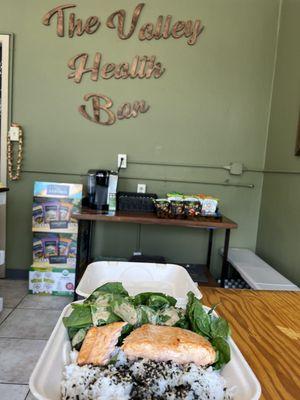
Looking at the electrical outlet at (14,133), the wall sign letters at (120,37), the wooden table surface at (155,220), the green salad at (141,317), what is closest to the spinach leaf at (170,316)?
the green salad at (141,317)

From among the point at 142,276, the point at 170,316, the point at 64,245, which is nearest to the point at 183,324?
the point at 170,316

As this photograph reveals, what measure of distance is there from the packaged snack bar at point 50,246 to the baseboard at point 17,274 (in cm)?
49

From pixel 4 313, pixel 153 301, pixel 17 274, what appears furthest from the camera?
pixel 17 274

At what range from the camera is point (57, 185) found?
2922mm

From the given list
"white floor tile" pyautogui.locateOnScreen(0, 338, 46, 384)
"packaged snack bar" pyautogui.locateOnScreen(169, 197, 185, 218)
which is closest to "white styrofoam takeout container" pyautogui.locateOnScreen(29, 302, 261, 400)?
"white floor tile" pyautogui.locateOnScreen(0, 338, 46, 384)

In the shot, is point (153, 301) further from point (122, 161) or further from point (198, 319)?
point (122, 161)

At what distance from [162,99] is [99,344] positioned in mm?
2760

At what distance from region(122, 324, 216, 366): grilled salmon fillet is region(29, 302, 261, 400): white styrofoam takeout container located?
0.16 ft

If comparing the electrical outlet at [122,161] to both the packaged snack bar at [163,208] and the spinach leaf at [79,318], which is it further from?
the spinach leaf at [79,318]

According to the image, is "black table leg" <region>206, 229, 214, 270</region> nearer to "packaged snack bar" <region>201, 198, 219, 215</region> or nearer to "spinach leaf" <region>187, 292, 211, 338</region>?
"packaged snack bar" <region>201, 198, 219, 215</region>

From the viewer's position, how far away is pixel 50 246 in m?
2.97

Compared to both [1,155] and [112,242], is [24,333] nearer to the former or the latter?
[112,242]

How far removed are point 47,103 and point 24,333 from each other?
81.8 inches

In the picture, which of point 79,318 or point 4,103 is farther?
point 4,103
